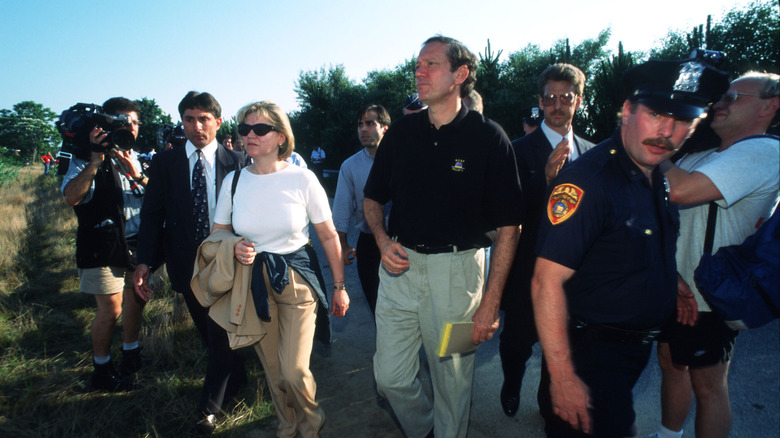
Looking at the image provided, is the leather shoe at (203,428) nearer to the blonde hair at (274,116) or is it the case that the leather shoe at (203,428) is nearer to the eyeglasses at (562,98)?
the blonde hair at (274,116)

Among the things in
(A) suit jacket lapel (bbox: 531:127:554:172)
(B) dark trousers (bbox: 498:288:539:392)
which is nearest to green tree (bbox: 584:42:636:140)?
(A) suit jacket lapel (bbox: 531:127:554:172)

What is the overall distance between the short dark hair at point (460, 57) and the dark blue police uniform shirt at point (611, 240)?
40.1 inches

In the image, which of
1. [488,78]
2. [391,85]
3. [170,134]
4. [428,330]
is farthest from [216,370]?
[391,85]

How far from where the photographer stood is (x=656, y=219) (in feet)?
5.93

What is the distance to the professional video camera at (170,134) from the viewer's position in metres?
4.76

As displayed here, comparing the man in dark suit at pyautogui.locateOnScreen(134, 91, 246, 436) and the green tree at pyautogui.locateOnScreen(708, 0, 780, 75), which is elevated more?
the green tree at pyautogui.locateOnScreen(708, 0, 780, 75)

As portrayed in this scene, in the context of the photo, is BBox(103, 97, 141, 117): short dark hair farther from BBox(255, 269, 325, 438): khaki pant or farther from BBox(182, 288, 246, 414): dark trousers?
BBox(255, 269, 325, 438): khaki pant

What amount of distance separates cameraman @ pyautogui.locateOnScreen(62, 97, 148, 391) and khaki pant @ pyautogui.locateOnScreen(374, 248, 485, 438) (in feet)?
8.06

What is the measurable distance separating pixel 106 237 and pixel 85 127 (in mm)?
901

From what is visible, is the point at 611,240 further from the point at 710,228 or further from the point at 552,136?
the point at 552,136

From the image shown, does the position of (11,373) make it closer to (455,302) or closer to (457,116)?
(455,302)

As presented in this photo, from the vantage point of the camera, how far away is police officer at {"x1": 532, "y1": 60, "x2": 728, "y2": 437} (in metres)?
1.69

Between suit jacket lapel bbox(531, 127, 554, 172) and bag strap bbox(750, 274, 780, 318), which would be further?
suit jacket lapel bbox(531, 127, 554, 172)

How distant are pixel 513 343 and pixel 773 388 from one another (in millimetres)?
1910
